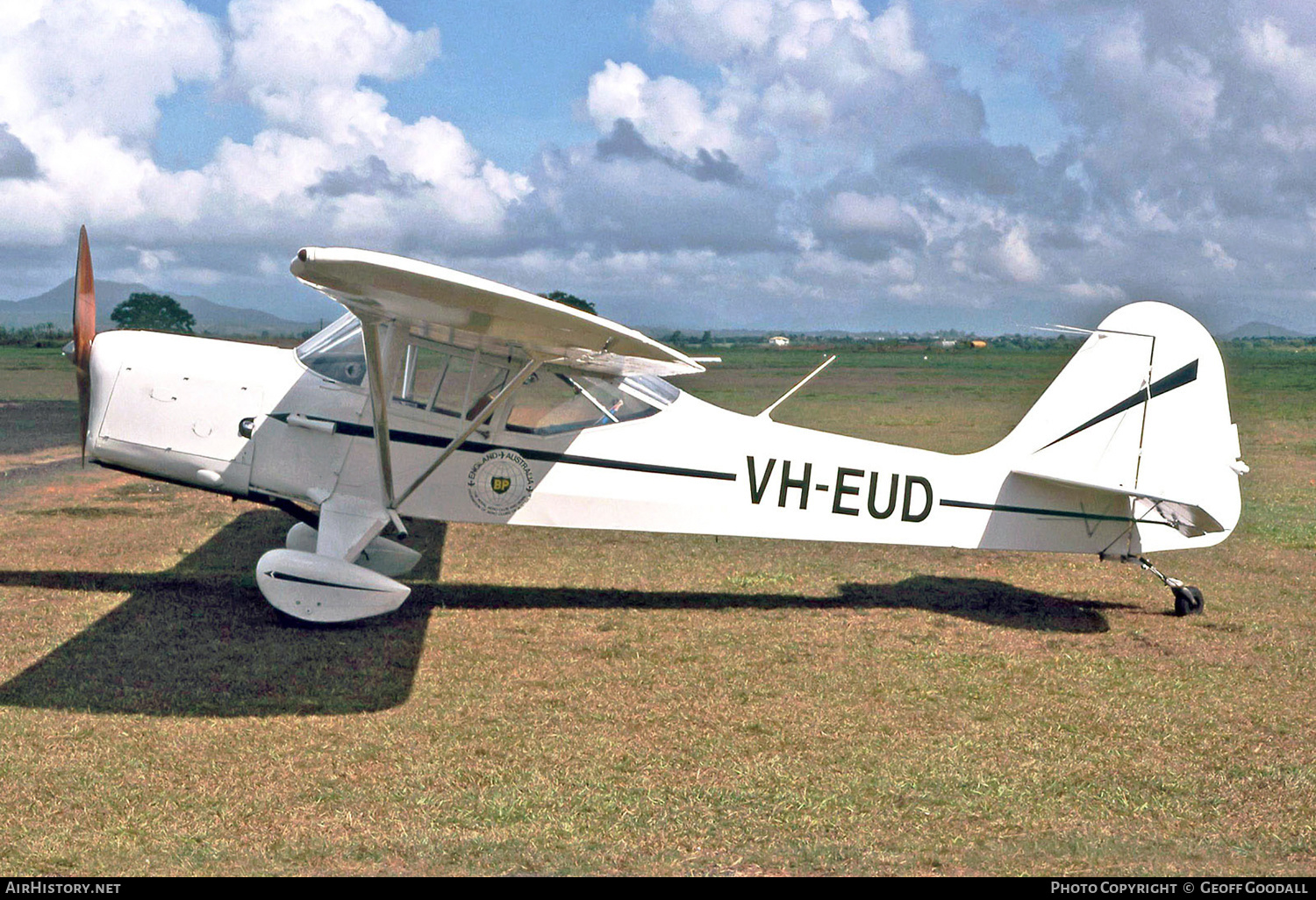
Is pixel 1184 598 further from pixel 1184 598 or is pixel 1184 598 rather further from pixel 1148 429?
pixel 1148 429

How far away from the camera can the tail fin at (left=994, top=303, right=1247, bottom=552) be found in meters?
7.57

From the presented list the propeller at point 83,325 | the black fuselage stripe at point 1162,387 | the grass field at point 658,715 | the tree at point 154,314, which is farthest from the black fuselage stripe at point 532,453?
the tree at point 154,314

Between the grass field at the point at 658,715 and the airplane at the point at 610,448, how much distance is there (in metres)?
0.75

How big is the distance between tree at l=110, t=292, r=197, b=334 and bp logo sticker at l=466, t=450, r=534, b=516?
30.8ft

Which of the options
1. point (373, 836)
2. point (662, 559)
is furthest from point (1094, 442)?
point (373, 836)

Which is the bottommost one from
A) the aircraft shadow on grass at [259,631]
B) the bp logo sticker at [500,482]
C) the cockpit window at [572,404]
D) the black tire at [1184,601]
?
the aircraft shadow on grass at [259,631]

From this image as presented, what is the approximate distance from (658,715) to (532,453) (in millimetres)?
2568

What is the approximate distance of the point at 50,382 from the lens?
1291 inches

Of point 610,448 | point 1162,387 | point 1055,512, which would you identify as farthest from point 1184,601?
point 610,448

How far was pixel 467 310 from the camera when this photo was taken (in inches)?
236

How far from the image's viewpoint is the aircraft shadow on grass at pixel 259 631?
5719 millimetres

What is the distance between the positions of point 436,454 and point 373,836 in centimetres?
368

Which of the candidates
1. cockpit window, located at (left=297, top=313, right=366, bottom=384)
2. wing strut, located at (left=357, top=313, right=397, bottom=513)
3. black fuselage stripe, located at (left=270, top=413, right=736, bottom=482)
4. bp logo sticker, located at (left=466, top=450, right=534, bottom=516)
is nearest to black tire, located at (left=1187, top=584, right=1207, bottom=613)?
black fuselage stripe, located at (left=270, top=413, right=736, bottom=482)

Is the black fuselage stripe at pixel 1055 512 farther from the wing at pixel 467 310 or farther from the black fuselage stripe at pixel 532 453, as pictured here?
the wing at pixel 467 310
